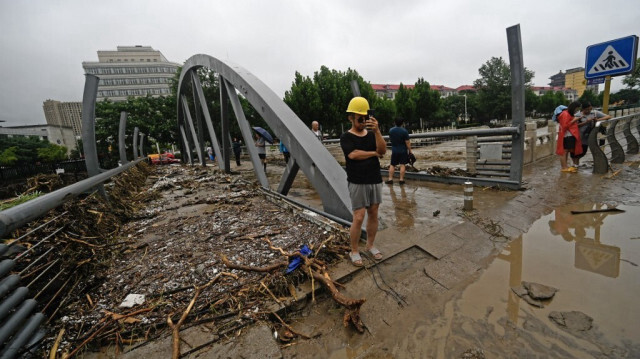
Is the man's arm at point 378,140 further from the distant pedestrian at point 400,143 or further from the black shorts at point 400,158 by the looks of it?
the black shorts at point 400,158

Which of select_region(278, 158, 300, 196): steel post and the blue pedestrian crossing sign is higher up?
the blue pedestrian crossing sign

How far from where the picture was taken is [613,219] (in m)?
3.29

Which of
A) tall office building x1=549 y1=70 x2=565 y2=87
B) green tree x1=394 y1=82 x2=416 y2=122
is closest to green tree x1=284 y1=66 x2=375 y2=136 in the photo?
green tree x1=394 y1=82 x2=416 y2=122

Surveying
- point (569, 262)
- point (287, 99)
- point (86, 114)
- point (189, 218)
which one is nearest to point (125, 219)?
point (189, 218)

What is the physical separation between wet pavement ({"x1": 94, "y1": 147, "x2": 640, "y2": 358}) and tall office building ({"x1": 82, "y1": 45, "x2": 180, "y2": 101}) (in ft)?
275

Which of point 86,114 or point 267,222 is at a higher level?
point 86,114

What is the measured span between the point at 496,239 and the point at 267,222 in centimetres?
287

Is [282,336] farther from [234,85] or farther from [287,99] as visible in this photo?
[287,99]

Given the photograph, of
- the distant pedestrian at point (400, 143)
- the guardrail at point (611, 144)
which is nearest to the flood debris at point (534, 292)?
the distant pedestrian at point (400, 143)

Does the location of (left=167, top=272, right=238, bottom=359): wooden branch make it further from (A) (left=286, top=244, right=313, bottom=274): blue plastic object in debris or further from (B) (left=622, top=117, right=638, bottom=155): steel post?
(B) (left=622, top=117, right=638, bottom=155): steel post

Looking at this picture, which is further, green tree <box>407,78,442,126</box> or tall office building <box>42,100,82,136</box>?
tall office building <box>42,100,82,136</box>

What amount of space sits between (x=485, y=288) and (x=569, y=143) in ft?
19.0

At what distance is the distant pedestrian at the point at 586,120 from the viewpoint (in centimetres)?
581

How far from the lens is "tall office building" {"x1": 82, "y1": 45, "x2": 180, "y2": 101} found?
7250cm
